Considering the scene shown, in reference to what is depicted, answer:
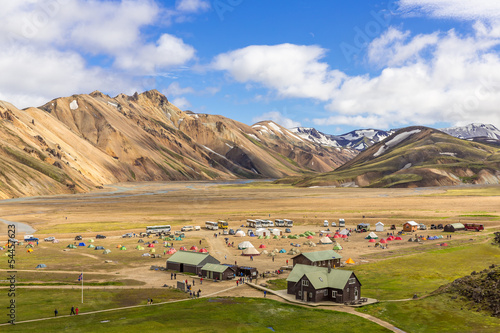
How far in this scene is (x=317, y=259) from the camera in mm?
71750

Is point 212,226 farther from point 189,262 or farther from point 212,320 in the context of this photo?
point 212,320

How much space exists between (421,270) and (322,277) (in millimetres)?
21154

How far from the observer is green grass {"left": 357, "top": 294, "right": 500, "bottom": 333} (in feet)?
140

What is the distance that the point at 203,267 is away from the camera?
2758 inches

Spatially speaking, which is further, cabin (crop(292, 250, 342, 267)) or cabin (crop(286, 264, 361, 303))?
cabin (crop(292, 250, 342, 267))

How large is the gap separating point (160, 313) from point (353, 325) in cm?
2033

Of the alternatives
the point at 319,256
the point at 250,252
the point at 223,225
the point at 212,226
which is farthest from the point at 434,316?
the point at 212,226

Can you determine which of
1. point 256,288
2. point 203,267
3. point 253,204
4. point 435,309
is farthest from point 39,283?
point 253,204

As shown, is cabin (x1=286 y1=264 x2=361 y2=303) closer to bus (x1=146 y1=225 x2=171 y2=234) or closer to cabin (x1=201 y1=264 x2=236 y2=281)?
cabin (x1=201 y1=264 x2=236 y2=281)

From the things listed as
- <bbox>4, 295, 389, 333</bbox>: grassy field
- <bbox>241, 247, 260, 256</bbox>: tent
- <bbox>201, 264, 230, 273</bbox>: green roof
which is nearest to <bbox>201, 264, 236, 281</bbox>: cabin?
<bbox>201, 264, 230, 273</bbox>: green roof

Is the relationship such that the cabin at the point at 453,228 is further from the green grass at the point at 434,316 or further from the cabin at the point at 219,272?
the cabin at the point at 219,272

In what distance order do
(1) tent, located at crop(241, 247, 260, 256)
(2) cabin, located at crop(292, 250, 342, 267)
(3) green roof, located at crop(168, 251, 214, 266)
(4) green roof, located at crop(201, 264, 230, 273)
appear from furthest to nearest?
(1) tent, located at crop(241, 247, 260, 256)
(3) green roof, located at crop(168, 251, 214, 266)
(2) cabin, located at crop(292, 250, 342, 267)
(4) green roof, located at crop(201, 264, 230, 273)

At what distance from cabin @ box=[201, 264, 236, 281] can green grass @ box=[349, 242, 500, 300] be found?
1940 centimetres

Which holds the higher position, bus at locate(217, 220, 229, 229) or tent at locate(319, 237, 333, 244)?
bus at locate(217, 220, 229, 229)
